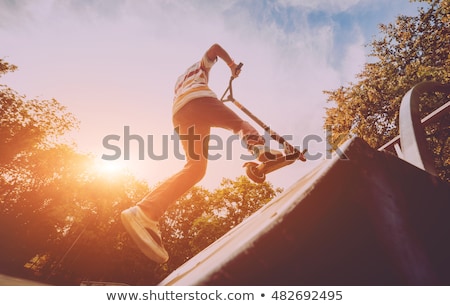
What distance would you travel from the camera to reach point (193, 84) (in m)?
2.92

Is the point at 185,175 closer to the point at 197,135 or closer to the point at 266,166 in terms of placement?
the point at 197,135

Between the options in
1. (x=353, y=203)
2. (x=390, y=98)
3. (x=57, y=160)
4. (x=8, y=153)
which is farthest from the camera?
(x=57, y=160)

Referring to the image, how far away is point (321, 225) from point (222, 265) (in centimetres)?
31

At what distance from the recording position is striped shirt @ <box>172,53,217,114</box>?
9.27 feet

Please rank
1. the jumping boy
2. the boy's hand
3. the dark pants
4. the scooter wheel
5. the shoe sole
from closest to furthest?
the shoe sole → the jumping boy → the dark pants → the scooter wheel → the boy's hand

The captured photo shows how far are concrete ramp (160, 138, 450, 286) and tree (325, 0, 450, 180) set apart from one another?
54.4 feet

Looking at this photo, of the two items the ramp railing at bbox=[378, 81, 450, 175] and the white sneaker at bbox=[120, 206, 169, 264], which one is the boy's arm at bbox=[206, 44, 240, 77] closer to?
the white sneaker at bbox=[120, 206, 169, 264]

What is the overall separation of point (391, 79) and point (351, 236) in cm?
1896

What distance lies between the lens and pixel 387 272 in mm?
838

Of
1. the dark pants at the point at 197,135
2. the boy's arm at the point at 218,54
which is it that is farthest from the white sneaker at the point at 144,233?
the boy's arm at the point at 218,54

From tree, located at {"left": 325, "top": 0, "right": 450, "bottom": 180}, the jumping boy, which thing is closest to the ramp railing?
the jumping boy
